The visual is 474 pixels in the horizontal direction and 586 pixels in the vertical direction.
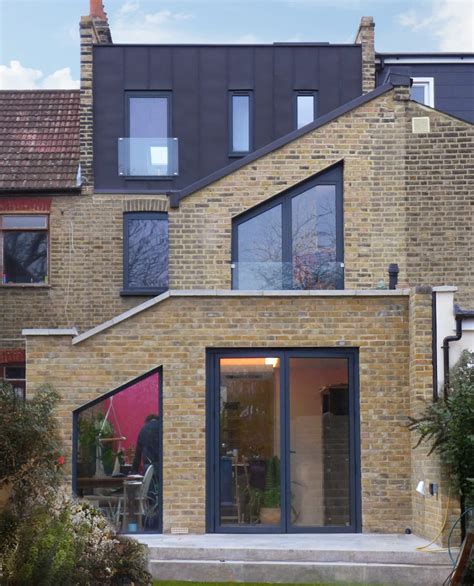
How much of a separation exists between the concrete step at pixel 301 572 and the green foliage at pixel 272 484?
1873 millimetres

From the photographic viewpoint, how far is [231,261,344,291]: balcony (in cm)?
1609

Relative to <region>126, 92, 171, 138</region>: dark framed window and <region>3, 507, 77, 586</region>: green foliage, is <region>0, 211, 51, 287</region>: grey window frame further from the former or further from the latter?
<region>3, 507, 77, 586</region>: green foliage

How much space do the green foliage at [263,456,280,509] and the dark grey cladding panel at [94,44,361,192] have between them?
31.9 feet

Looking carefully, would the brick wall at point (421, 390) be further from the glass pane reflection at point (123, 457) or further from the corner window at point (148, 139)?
the corner window at point (148, 139)

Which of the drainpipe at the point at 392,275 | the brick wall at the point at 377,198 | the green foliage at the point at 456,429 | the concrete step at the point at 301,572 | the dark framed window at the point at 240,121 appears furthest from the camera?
the dark framed window at the point at 240,121

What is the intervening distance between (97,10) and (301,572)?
16535 millimetres

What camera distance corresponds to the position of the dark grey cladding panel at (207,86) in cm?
2353

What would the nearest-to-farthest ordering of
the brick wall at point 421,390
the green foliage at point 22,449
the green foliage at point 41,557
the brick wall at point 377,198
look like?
the green foliage at point 41,557
the green foliage at point 22,449
the brick wall at point 421,390
the brick wall at point 377,198

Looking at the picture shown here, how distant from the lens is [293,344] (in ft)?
48.8

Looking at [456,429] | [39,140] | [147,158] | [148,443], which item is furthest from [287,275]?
[39,140]

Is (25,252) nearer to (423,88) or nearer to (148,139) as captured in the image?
(148,139)

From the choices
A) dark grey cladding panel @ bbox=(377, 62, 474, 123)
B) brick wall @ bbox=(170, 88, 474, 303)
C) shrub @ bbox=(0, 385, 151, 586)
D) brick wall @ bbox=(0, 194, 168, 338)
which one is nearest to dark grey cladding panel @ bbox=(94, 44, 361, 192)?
brick wall @ bbox=(0, 194, 168, 338)

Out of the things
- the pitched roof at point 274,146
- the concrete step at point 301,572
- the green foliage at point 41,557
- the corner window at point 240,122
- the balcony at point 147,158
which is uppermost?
the corner window at point 240,122

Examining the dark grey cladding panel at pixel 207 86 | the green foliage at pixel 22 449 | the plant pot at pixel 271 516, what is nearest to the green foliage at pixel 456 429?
the plant pot at pixel 271 516
